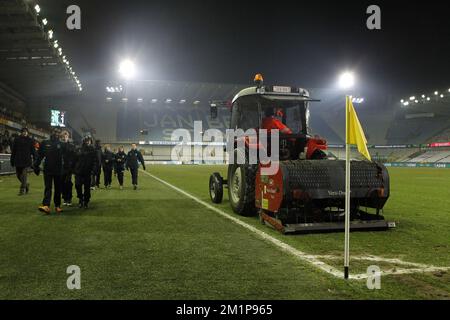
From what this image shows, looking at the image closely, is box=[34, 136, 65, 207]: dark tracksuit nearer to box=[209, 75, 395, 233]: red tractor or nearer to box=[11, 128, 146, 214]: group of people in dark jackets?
box=[11, 128, 146, 214]: group of people in dark jackets

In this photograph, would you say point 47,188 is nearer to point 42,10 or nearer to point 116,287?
point 116,287

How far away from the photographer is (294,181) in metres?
6.62

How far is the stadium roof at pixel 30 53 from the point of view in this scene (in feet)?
78.7

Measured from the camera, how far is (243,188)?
27.2 ft

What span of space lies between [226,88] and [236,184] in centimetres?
5750

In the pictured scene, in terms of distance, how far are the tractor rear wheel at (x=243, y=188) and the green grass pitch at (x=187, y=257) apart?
0.50 metres

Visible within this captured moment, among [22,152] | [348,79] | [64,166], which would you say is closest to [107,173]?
[22,152]

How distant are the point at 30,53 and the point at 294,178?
3126 cm

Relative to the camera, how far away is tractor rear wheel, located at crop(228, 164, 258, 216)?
320 inches

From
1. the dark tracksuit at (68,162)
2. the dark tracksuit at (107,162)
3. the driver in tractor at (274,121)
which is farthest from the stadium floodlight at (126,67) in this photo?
the driver in tractor at (274,121)

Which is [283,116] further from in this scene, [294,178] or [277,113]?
[294,178]

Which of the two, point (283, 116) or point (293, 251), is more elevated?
point (283, 116)

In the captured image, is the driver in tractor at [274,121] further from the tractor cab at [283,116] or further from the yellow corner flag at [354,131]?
the yellow corner flag at [354,131]
